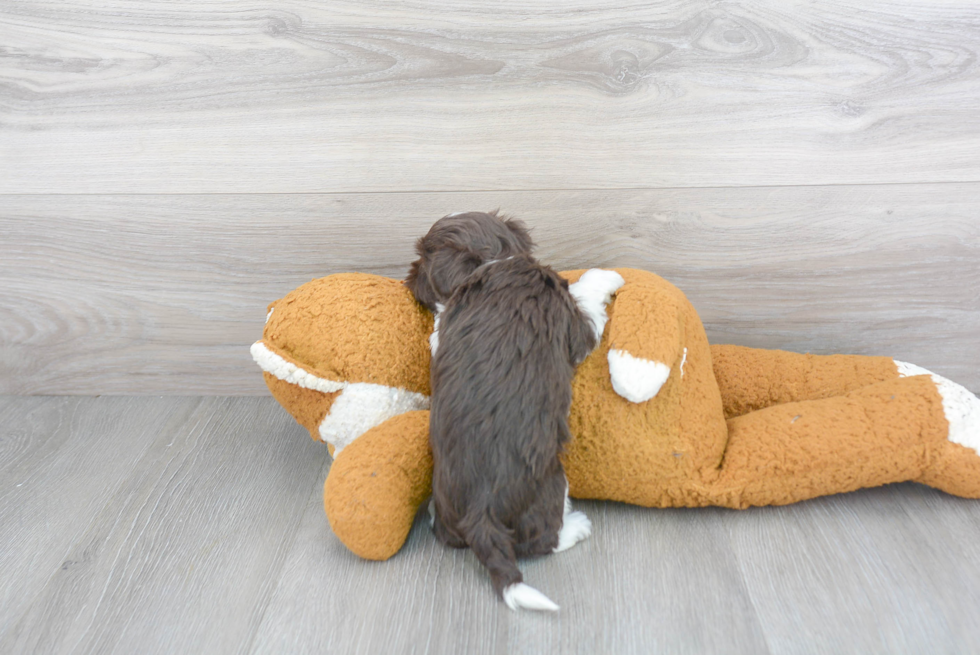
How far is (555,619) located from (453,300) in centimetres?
39

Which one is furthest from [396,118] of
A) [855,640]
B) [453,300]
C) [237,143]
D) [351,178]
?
[855,640]

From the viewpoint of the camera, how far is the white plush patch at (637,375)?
0.80 meters

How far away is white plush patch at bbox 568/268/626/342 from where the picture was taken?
2.78 ft

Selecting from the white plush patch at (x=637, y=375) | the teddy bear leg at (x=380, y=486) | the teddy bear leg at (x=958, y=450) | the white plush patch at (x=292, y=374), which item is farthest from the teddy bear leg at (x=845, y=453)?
the white plush patch at (x=292, y=374)

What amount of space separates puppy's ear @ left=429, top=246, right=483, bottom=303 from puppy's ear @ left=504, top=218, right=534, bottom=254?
0.07 meters

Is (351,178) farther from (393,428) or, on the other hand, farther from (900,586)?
(900,586)

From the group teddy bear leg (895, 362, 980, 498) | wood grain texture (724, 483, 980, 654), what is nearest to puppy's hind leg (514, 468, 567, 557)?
wood grain texture (724, 483, 980, 654)

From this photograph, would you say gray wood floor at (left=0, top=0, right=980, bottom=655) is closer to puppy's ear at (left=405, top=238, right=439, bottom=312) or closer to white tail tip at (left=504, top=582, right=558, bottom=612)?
white tail tip at (left=504, top=582, right=558, bottom=612)

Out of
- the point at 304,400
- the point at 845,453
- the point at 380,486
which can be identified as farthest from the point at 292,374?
the point at 845,453

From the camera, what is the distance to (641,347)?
81 centimetres

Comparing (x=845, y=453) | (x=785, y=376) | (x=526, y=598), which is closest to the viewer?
(x=526, y=598)

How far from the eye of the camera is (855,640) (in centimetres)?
70

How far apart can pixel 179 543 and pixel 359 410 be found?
0.31 metres

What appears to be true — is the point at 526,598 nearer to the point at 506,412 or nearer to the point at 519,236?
the point at 506,412
